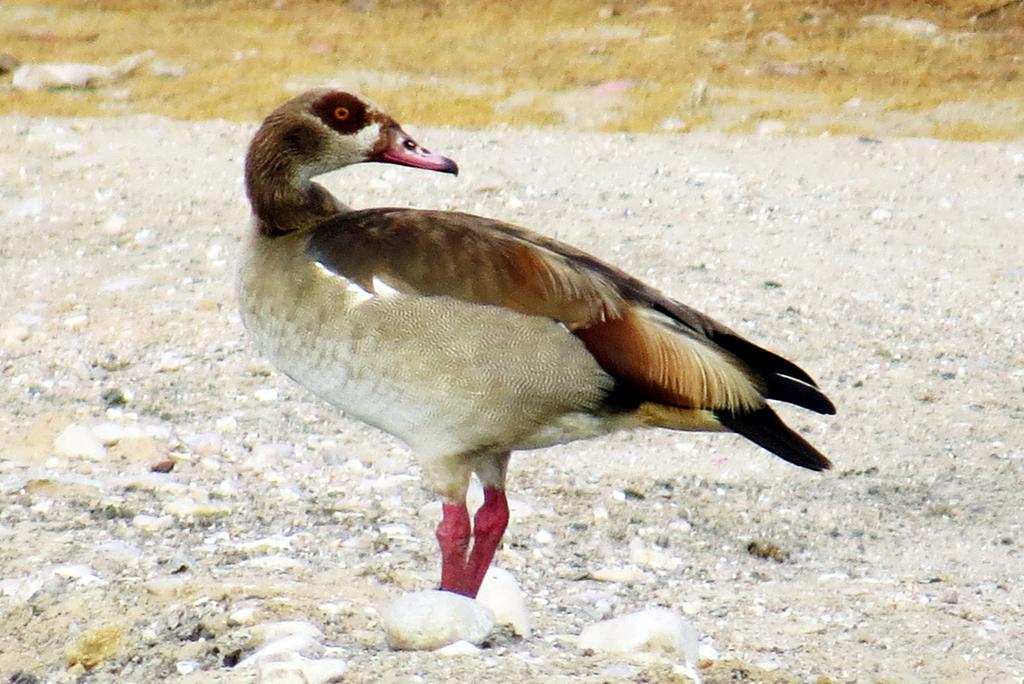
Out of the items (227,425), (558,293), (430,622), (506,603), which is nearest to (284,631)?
(430,622)

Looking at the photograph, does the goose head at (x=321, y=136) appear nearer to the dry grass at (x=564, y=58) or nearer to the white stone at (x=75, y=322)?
the white stone at (x=75, y=322)

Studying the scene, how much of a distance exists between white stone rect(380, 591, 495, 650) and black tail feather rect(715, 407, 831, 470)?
107 centimetres

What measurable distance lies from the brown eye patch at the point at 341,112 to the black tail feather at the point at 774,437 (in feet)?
4.65

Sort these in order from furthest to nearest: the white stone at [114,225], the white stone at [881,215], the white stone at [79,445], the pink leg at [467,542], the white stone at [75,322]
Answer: the white stone at [881,215] → the white stone at [114,225] → the white stone at [75,322] → the white stone at [79,445] → the pink leg at [467,542]

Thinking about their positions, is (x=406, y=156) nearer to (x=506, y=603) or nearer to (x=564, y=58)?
(x=506, y=603)

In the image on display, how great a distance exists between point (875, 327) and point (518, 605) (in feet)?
13.2

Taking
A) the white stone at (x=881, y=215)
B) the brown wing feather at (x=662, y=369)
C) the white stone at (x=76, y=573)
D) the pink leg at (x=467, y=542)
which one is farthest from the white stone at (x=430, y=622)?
the white stone at (x=881, y=215)

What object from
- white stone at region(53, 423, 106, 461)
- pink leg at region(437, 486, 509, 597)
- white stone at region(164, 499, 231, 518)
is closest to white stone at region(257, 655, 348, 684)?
pink leg at region(437, 486, 509, 597)

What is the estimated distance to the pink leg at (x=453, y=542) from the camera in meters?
5.28

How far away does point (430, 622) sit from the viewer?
14.5 ft

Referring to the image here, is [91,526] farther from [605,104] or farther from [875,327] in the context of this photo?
[605,104]

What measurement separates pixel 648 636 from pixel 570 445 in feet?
8.67

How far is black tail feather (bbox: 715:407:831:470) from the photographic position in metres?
5.20

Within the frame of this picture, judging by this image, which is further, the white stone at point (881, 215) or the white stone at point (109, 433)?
the white stone at point (881, 215)
